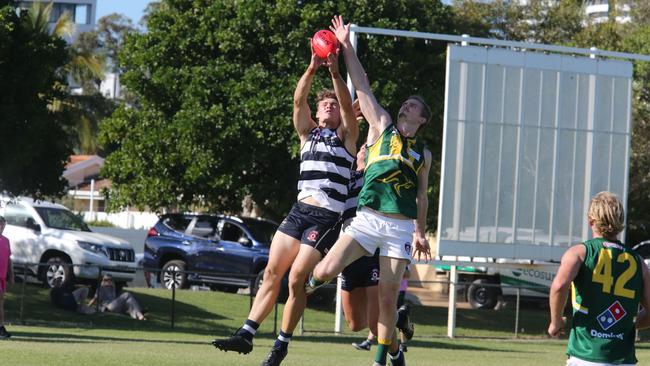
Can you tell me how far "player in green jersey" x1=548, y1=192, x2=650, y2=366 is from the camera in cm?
Result: 692

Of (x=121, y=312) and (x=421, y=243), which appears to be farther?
(x=121, y=312)

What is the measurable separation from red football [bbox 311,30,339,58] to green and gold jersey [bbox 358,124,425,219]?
0.78m

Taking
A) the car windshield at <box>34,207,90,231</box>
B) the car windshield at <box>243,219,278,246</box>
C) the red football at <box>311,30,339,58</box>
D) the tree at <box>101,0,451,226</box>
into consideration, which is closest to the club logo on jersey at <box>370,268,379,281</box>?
the red football at <box>311,30,339,58</box>

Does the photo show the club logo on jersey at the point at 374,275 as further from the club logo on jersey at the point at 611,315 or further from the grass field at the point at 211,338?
the club logo on jersey at the point at 611,315

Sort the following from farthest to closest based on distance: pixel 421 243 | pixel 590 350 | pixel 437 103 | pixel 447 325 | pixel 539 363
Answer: pixel 437 103 → pixel 447 325 → pixel 539 363 → pixel 421 243 → pixel 590 350

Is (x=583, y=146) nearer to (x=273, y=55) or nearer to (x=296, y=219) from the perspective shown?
(x=273, y=55)

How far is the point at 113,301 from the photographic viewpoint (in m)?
24.2

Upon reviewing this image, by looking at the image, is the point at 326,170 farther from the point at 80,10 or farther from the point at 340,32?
the point at 80,10

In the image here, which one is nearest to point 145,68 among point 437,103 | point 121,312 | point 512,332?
point 437,103

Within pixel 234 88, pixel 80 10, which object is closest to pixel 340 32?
pixel 234 88

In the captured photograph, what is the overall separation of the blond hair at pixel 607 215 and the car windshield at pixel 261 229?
22234 millimetres

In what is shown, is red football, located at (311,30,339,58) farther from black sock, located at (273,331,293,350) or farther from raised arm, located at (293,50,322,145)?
black sock, located at (273,331,293,350)

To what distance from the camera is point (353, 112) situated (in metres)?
9.91

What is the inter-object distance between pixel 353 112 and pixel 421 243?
1.24 meters
